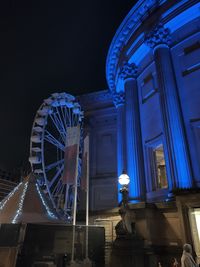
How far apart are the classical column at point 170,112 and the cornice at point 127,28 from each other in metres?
2.13

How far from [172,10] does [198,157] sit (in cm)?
1181

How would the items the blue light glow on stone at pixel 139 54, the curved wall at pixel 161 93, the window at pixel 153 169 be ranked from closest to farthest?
the curved wall at pixel 161 93
the window at pixel 153 169
the blue light glow on stone at pixel 139 54

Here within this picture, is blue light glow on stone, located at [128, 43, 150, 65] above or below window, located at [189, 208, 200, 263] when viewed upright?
above

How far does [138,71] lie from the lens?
76.0 ft

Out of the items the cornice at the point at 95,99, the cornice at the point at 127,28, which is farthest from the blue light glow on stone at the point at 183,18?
the cornice at the point at 95,99

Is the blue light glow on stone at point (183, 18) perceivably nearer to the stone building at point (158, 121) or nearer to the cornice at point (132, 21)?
the stone building at point (158, 121)

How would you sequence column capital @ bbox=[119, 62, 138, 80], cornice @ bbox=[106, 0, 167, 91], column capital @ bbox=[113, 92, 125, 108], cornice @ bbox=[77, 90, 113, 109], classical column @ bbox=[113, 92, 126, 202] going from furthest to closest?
cornice @ bbox=[77, 90, 113, 109], column capital @ bbox=[113, 92, 125, 108], classical column @ bbox=[113, 92, 126, 202], column capital @ bbox=[119, 62, 138, 80], cornice @ bbox=[106, 0, 167, 91]

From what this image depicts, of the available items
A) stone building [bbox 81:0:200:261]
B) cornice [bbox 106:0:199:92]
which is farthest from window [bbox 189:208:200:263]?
cornice [bbox 106:0:199:92]

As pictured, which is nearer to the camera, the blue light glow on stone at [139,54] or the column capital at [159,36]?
the column capital at [159,36]

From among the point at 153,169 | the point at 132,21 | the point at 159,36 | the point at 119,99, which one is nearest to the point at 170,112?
the point at 153,169

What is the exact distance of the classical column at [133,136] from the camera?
1897 cm

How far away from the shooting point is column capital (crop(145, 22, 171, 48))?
1944cm

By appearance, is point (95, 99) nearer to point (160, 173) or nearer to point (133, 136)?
point (133, 136)

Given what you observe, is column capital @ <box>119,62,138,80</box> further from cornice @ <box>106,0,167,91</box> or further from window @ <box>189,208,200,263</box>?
window @ <box>189,208,200,263</box>
